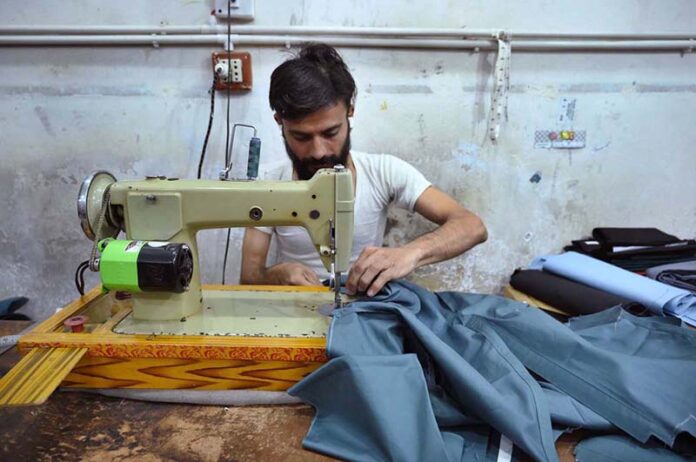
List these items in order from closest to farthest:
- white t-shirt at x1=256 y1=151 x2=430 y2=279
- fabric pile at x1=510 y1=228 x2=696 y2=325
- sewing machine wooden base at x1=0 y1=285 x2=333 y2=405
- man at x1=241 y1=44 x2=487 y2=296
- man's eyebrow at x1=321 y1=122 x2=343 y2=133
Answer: sewing machine wooden base at x1=0 y1=285 x2=333 y2=405 < man at x1=241 y1=44 x2=487 y2=296 < fabric pile at x1=510 y1=228 x2=696 y2=325 < man's eyebrow at x1=321 y1=122 x2=343 y2=133 < white t-shirt at x1=256 y1=151 x2=430 y2=279

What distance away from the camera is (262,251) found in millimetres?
1625

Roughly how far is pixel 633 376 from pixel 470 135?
1.29 m

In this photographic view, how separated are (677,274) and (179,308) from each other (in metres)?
1.62

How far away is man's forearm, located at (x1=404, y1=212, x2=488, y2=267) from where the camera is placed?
4.25 feet

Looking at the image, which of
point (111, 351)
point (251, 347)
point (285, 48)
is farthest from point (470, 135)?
point (111, 351)

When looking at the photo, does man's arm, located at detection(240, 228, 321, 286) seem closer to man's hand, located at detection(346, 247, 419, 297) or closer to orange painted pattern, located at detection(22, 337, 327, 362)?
man's hand, located at detection(346, 247, 419, 297)

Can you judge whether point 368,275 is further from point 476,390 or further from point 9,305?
point 9,305

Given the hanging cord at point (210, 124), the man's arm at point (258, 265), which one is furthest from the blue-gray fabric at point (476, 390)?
the hanging cord at point (210, 124)

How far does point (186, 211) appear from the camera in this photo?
0.93 metres

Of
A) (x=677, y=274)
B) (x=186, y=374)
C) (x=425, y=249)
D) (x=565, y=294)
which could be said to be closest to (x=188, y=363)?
(x=186, y=374)

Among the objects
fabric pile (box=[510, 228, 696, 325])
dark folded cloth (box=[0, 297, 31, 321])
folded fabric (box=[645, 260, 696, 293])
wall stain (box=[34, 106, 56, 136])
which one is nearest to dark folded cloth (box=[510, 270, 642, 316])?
fabric pile (box=[510, 228, 696, 325])

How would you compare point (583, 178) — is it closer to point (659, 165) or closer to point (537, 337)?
point (659, 165)

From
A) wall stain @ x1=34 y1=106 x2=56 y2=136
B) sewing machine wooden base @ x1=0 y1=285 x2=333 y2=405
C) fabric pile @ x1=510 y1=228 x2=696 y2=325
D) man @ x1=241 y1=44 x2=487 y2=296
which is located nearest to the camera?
sewing machine wooden base @ x1=0 y1=285 x2=333 y2=405

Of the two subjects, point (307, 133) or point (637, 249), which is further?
point (637, 249)
